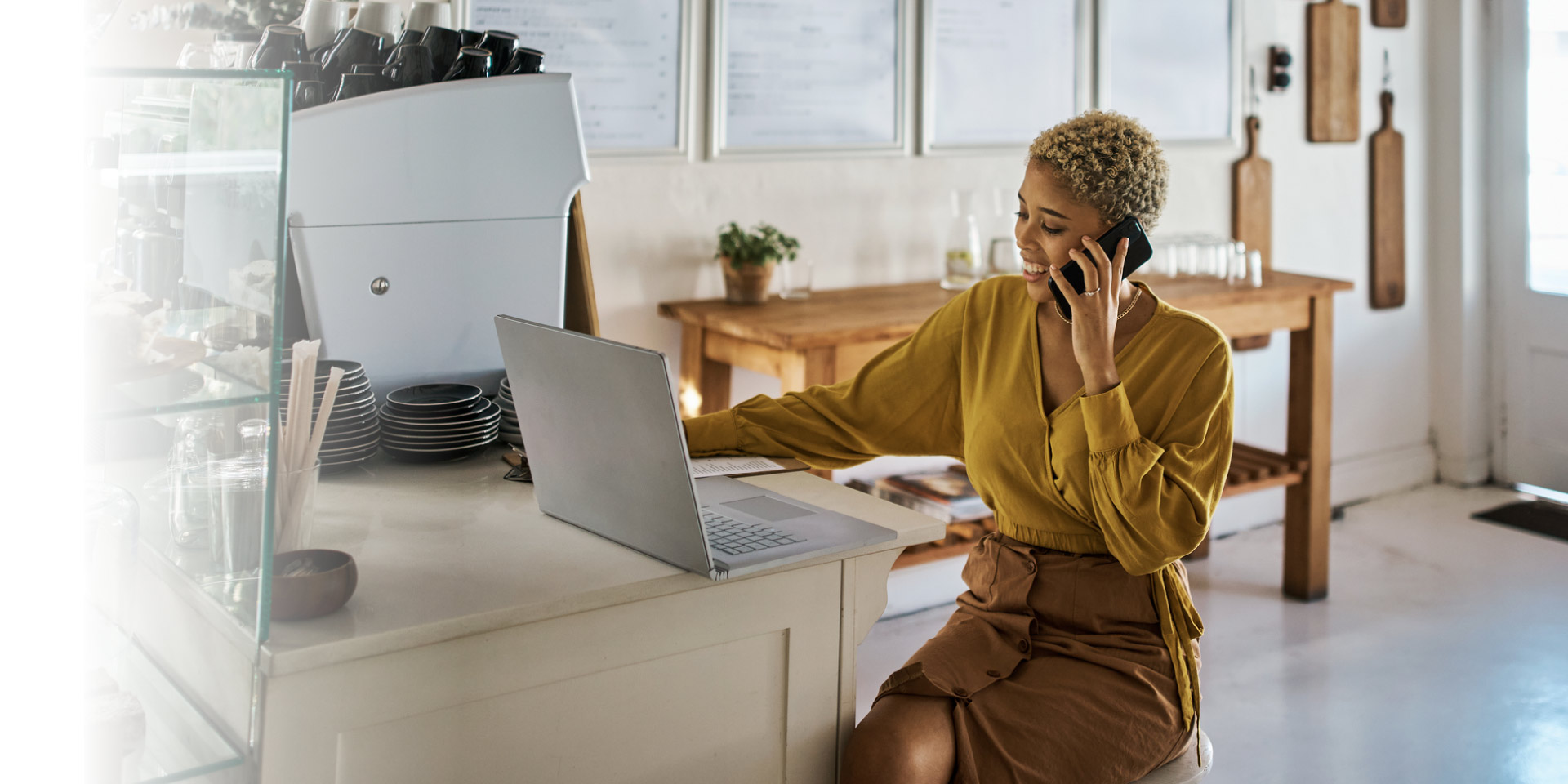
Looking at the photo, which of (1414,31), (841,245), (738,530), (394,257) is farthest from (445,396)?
(1414,31)

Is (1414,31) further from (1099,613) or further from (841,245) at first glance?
(1099,613)

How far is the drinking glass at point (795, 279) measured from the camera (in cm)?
339

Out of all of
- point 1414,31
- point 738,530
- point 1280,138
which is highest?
point 1414,31

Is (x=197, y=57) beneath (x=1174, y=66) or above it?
beneath

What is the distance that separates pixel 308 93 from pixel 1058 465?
1.30 meters

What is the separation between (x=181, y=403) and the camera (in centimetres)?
114

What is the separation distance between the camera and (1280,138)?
4.50 m

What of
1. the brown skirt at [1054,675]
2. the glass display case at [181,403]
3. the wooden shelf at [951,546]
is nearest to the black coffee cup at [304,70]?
the glass display case at [181,403]

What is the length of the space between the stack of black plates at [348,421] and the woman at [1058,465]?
500mm

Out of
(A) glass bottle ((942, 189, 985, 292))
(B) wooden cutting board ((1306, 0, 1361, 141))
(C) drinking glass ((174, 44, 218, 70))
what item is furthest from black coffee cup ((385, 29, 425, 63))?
(B) wooden cutting board ((1306, 0, 1361, 141))

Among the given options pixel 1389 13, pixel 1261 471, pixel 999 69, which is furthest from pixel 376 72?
pixel 1389 13

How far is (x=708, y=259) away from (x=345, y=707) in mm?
2230

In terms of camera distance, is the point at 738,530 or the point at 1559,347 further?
the point at 1559,347

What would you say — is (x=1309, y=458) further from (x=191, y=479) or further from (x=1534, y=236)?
(x=191, y=479)
